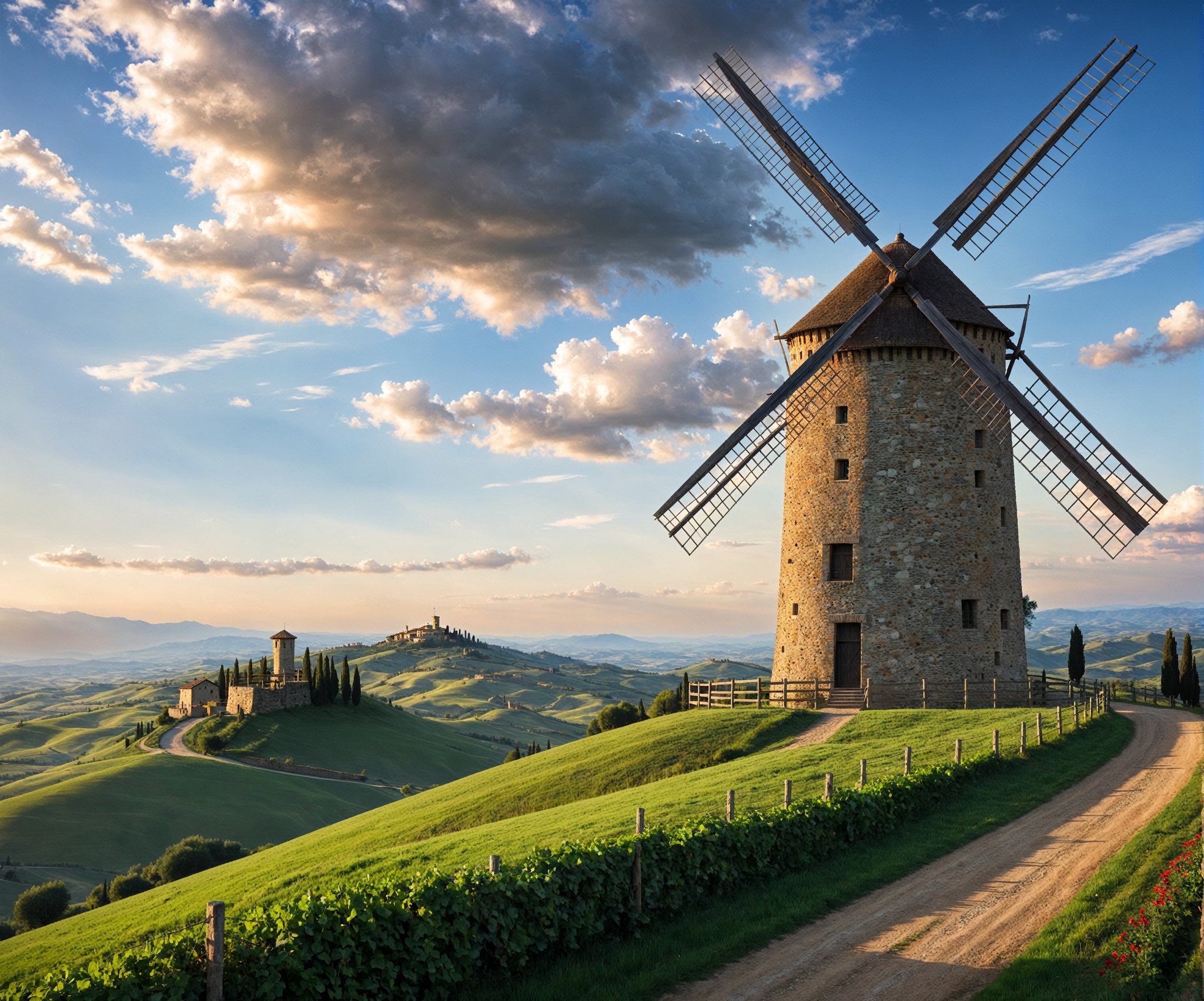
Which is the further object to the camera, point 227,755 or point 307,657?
point 307,657

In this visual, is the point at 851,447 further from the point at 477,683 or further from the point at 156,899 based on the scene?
the point at 477,683

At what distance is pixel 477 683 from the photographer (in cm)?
19525

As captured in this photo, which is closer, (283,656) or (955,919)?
(955,919)

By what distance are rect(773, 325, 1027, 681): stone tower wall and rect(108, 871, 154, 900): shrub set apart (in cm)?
3332

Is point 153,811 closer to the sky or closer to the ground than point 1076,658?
closer to the ground

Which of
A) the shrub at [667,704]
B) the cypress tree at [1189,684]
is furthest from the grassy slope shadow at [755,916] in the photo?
the cypress tree at [1189,684]

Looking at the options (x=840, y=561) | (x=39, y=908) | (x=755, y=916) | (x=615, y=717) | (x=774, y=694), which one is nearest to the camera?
(x=755, y=916)

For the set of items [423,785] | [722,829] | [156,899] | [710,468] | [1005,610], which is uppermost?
[710,468]

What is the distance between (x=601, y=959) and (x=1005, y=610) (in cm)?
3074

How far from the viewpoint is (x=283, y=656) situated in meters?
102

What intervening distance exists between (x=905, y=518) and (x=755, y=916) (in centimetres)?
2552

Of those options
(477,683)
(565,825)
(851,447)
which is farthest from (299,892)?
(477,683)

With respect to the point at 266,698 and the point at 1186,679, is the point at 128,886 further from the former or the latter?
the point at 1186,679

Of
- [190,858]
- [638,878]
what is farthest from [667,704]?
[638,878]
